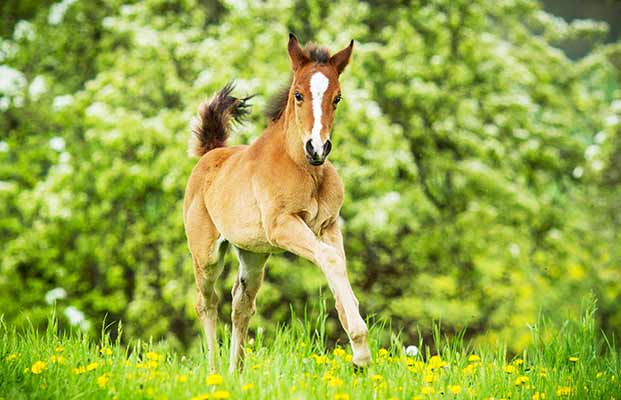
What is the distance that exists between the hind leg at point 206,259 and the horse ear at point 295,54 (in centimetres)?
146

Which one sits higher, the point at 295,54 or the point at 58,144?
the point at 58,144

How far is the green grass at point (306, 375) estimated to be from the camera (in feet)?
12.1

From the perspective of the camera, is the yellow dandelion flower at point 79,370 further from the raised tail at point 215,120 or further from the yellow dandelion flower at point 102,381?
the raised tail at point 215,120

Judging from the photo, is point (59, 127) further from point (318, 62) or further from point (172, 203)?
point (318, 62)

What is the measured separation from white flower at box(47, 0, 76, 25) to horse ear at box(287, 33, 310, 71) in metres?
11.1

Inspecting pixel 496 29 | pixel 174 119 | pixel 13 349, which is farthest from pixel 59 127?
pixel 13 349

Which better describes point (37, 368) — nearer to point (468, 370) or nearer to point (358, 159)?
point (468, 370)

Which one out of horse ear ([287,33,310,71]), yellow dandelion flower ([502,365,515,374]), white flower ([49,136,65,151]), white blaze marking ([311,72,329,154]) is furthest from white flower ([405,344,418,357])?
white flower ([49,136,65,151])

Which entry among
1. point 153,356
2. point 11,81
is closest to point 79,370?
point 153,356

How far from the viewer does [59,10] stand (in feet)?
47.5

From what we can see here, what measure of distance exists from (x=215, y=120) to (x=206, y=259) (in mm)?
1222

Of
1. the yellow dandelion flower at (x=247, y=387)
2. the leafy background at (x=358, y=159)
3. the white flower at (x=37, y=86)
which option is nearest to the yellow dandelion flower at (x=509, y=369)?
the yellow dandelion flower at (x=247, y=387)

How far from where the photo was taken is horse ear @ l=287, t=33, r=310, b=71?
4.43 meters

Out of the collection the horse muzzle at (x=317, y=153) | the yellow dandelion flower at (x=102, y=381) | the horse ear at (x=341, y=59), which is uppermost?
the horse ear at (x=341, y=59)
